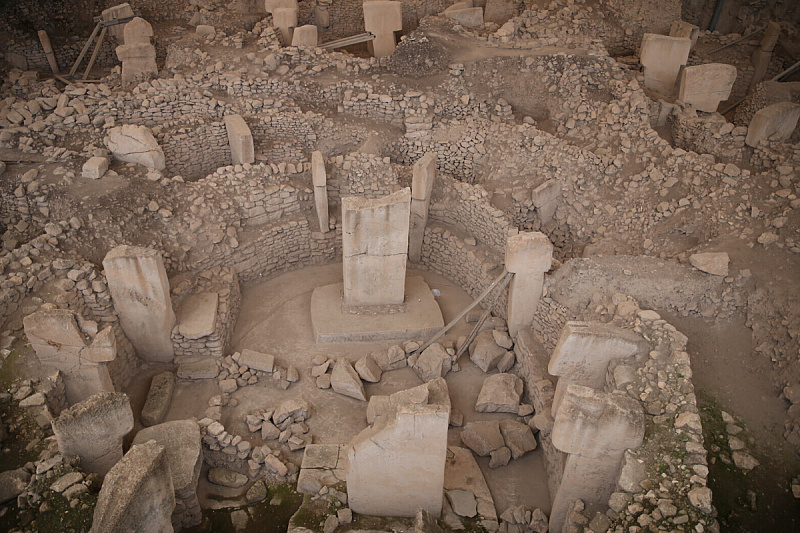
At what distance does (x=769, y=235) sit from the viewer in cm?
760

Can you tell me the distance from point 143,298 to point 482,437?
15.4 feet

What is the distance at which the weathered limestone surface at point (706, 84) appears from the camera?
32.4ft

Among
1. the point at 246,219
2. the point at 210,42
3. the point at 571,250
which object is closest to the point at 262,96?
the point at 210,42

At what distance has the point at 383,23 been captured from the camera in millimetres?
12164

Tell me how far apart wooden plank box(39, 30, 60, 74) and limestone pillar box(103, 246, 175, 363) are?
7.67 metres

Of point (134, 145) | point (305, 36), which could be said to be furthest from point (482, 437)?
point (305, 36)

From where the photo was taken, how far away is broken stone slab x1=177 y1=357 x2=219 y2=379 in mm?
8258

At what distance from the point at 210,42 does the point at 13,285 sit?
6378mm

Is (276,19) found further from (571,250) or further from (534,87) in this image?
(571,250)

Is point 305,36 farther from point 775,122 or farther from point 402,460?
point 402,460

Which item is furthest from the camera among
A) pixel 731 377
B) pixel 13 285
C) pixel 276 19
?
pixel 276 19

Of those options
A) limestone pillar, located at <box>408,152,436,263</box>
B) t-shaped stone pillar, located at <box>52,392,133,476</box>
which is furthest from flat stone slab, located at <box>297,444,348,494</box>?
limestone pillar, located at <box>408,152,436,263</box>

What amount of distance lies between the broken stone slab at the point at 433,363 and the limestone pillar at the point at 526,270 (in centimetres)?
107

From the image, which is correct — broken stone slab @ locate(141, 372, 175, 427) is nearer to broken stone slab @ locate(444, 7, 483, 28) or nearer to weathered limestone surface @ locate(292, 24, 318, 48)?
weathered limestone surface @ locate(292, 24, 318, 48)
